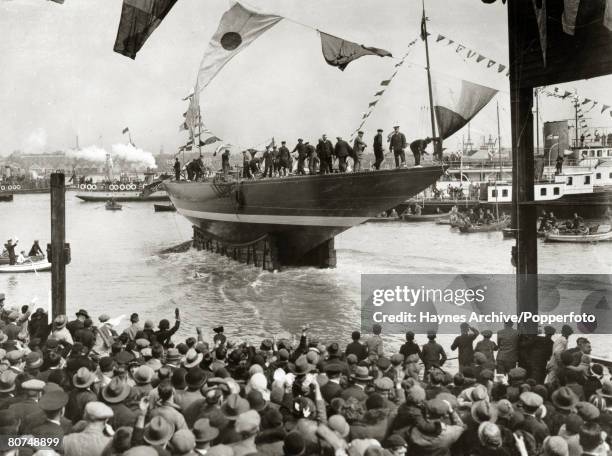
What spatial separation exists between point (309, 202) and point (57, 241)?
12.9 m

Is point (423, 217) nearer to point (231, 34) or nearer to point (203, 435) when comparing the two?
point (231, 34)

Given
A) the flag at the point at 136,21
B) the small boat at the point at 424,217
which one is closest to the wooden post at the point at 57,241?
the flag at the point at 136,21

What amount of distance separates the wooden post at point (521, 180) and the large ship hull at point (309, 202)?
32.1 ft

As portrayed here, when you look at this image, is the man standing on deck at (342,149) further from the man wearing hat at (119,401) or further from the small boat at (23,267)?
the man wearing hat at (119,401)

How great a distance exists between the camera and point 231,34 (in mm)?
15430

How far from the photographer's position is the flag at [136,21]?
930 cm

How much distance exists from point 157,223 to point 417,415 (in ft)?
150

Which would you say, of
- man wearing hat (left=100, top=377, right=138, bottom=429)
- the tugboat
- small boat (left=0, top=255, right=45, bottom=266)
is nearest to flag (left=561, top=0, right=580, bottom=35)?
man wearing hat (left=100, top=377, right=138, bottom=429)

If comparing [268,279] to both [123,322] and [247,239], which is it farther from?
[123,322]

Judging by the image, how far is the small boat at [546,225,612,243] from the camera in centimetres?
2897

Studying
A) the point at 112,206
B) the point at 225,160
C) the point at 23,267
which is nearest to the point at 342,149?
the point at 225,160

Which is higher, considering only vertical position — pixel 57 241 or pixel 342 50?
pixel 342 50

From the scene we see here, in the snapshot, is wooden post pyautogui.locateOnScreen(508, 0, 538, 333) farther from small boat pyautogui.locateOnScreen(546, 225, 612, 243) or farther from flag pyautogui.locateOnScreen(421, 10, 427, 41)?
small boat pyautogui.locateOnScreen(546, 225, 612, 243)

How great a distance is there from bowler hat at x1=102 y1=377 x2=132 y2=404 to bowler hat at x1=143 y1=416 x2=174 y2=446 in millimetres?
810
